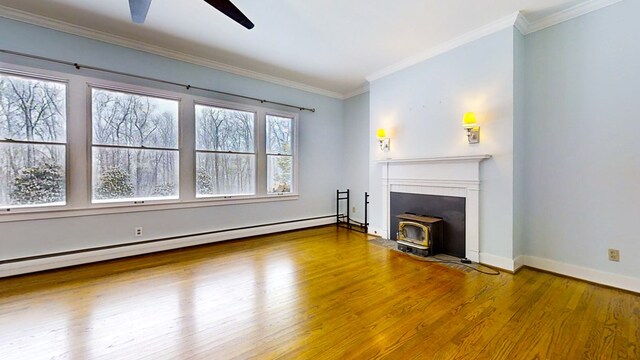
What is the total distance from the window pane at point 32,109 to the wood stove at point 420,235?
454 cm

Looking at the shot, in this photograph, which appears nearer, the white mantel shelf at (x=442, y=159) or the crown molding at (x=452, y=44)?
the crown molding at (x=452, y=44)

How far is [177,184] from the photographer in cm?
384

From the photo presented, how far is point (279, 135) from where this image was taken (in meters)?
4.93

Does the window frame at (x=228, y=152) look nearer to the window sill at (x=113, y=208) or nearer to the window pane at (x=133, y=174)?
the window sill at (x=113, y=208)

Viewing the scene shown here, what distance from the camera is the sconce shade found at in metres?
3.10

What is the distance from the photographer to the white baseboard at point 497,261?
292 centimetres

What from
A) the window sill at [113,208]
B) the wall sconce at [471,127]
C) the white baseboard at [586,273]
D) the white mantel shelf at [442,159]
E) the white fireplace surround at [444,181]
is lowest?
the white baseboard at [586,273]

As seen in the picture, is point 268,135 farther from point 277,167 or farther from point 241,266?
→ point 241,266

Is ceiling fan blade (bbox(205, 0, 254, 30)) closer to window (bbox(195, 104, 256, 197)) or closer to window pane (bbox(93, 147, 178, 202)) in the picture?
window (bbox(195, 104, 256, 197))

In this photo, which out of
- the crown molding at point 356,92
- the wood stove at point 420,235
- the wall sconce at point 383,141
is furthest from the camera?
the crown molding at point 356,92

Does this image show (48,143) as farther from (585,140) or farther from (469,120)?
(585,140)

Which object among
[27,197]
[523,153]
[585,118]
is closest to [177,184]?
[27,197]

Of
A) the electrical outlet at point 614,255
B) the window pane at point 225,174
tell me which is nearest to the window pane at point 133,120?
the window pane at point 225,174

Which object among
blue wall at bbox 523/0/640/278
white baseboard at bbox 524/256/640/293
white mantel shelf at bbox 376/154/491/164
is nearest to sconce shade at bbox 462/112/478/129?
white mantel shelf at bbox 376/154/491/164
